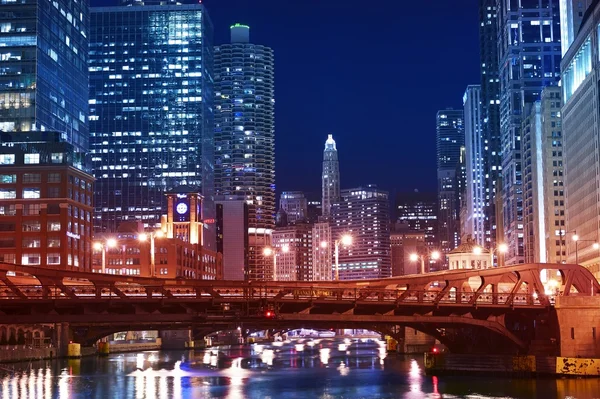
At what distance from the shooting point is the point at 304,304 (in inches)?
3546

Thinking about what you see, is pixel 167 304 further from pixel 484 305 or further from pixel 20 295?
pixel 484 305

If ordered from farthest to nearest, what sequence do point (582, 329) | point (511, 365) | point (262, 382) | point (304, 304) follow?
point (262, 382)
point (511, 365)
point (582, 329)
point (304, 304)

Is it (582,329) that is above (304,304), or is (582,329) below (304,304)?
below

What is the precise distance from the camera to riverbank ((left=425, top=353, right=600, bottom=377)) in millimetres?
94562

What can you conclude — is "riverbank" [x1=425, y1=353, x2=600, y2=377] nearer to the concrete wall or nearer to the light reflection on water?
the concrete wall

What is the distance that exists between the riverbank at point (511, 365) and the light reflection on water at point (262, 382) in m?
1.59

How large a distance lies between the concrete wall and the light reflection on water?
3952 millimetres

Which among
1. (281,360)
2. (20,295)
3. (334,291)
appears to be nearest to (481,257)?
(281,360)

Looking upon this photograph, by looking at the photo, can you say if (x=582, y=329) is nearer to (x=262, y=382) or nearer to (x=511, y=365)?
(x=511, y=365)

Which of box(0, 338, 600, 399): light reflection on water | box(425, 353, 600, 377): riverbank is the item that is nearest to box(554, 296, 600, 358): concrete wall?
box(425, 353, 600, 377): riverbank

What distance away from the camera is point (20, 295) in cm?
8075

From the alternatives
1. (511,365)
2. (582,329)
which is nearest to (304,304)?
(511,365)

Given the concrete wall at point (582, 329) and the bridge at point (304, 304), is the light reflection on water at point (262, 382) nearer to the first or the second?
the concrete wall at point (582, 329)

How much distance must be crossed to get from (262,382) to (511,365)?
27.7 meters
